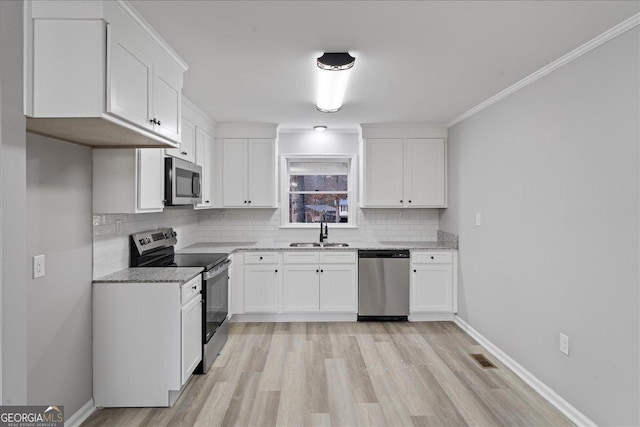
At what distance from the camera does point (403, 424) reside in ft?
7.33

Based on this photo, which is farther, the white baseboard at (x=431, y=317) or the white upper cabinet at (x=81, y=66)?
the white baseboard at (x=431, y=317)

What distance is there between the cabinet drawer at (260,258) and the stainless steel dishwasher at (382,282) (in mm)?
1044

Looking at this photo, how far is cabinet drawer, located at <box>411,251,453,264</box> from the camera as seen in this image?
167 inches

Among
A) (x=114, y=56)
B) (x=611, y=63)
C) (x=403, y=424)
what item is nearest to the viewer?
(x=114, y=56)

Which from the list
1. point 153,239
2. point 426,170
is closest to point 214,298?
point 153,239

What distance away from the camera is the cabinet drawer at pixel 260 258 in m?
4.21

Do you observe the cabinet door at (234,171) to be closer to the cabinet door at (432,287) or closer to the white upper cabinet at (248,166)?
the white upper cabinet at (248,166)

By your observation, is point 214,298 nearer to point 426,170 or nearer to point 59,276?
point 59,276

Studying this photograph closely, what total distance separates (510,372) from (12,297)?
3360 mm

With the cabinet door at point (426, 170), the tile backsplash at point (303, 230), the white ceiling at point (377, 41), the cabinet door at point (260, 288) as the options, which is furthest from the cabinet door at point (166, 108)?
the cabinet door at point (426, 170)

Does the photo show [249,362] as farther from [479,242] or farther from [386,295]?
[479,242]

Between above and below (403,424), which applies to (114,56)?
above

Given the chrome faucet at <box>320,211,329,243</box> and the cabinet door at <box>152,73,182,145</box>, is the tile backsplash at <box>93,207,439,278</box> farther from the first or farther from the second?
the cabinet door at <box>152,73,182,145</box>

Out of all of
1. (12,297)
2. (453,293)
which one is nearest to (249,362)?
(12,297)
